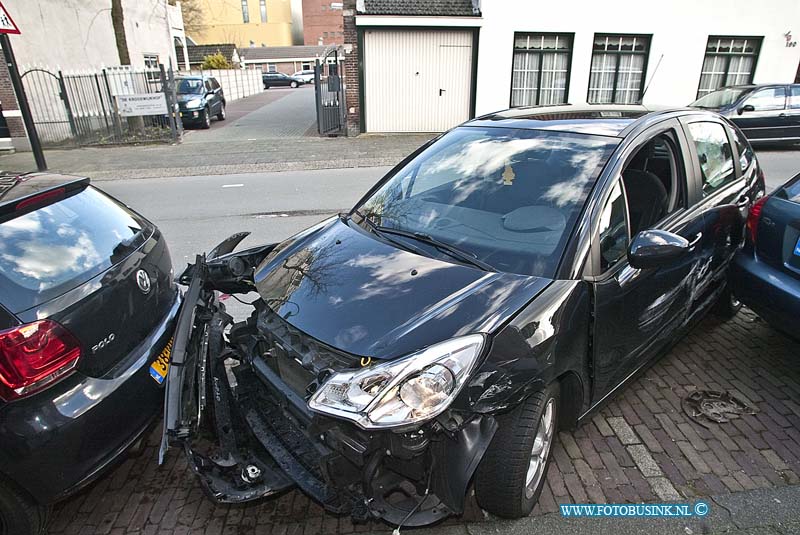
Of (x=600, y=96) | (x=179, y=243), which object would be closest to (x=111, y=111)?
(x=179, y=243)

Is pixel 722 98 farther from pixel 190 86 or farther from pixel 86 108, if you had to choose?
pixel 86 108

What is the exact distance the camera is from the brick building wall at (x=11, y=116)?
44.7 ft

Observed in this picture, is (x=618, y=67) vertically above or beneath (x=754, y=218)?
above

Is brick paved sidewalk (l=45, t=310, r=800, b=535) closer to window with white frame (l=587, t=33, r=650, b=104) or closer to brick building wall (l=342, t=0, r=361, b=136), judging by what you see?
brick building wall (l=342, t=0, r=361, b=136)

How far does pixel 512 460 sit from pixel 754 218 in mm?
2878

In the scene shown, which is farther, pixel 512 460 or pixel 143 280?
pixel 143 280

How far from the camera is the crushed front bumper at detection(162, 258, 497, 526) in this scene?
201 centimetres

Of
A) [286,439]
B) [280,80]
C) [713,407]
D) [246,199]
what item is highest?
[286,439]

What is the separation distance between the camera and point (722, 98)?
1285cm

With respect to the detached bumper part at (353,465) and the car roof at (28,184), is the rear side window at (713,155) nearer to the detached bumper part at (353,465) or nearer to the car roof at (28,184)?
the detached bumper part at (353,465)

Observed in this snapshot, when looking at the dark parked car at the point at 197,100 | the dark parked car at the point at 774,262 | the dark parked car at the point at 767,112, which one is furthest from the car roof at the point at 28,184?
the dark parked car at the point at 197,100

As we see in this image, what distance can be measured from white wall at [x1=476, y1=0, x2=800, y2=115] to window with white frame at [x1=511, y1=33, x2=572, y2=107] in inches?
10.5

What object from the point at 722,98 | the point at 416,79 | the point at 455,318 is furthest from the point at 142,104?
the point at 722,98

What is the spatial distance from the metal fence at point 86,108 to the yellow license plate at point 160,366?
13628 millimetres
